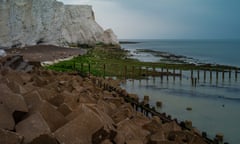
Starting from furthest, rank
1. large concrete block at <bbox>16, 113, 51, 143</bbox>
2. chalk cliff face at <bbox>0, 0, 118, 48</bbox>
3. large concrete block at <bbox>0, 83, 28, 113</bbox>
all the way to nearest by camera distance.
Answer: chalk cliff face at <bbox>0, 0, 118, 48</bbox>, large concrete block at <bbox>0, 83, 28, 113</bbox>, large concrete block at <bbox>16, 113, 51, 143</bbox>

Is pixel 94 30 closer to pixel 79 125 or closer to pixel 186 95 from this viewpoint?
pixel 186 95

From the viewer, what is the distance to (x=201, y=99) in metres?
24.2

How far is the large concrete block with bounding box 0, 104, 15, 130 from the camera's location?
6.60 m

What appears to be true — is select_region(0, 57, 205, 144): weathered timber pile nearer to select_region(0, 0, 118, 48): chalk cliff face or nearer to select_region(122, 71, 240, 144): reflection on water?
select_region(122, 71, 240, 144): reflection on water

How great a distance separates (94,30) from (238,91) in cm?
6694

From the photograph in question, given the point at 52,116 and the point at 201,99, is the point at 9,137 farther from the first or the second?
the point at 201,99

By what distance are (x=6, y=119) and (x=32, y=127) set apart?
47 centimetres

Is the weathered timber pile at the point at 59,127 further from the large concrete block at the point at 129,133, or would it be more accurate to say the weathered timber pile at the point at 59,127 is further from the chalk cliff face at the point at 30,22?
the chalk cliff face at the point at 30,22

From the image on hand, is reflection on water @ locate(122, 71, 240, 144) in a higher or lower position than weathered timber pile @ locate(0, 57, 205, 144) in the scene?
lower

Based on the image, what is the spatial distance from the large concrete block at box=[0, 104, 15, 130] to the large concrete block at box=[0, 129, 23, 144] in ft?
1.15

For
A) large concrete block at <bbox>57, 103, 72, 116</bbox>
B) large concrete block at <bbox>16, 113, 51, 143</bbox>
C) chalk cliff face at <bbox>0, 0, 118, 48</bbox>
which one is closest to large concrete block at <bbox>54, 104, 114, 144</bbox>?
large concrete block at <bbox>16, 113, 51, 143</bbox>

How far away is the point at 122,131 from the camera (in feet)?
26.7

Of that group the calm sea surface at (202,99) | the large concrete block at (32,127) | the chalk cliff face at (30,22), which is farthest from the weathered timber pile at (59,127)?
the chalk cliff face at (30,22)

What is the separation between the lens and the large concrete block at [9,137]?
6.13 metres
